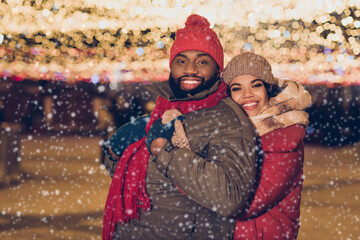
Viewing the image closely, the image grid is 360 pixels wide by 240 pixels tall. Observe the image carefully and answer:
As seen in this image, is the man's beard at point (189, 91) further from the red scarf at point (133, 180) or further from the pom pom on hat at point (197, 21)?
the pom pom on hat at point (197, 21)

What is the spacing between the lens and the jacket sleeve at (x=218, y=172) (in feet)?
6.78

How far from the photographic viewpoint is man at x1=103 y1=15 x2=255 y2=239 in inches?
82.3

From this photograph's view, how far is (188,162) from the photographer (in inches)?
82.6

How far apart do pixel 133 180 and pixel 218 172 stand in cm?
51

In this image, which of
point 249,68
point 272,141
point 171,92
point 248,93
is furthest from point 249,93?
point 171,92

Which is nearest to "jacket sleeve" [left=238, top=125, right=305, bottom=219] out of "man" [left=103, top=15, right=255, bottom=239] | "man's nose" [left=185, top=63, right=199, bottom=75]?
"man" [left=103, top=15, right=255, bottom=239]

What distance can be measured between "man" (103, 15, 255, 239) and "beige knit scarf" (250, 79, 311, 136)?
0.21 meters

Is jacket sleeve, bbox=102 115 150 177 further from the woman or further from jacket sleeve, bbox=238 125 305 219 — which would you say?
jacket sleeve, bbox=238 125 305 219

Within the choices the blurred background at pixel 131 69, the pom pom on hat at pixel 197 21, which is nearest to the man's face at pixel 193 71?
the pom pom on hat at pixel 197 21

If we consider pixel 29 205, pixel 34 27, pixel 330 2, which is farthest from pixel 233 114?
pixel 34 27

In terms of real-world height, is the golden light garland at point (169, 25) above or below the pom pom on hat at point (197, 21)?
above

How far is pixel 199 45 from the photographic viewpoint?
8.40 ft

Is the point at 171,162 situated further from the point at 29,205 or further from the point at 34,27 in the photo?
the point at 34,27

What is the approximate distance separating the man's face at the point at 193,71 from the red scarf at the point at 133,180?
70 mm
